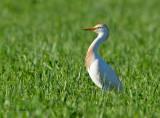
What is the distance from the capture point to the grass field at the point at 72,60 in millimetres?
4281

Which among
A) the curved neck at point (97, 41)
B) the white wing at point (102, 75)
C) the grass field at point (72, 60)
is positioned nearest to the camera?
the grass field at point (72, 60)

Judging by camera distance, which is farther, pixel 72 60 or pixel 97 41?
pixel 72 60

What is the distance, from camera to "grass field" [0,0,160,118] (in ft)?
14.0

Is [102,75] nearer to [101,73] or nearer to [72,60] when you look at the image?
[101,73]

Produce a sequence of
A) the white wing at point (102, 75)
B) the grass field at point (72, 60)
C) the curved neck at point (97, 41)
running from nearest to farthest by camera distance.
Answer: the grass field at point (72, 60)
the white wing at point (102, 75)
the curved neck at point (97, 41)

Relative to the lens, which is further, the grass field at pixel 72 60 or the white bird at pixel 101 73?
the white bird at pixel 101 73

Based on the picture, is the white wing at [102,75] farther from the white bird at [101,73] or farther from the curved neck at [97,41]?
the curved neck at [97,41]

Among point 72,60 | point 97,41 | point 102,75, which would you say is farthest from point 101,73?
point 72,60

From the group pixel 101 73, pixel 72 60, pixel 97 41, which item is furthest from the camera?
pixel 72 60

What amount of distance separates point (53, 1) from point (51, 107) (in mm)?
10647

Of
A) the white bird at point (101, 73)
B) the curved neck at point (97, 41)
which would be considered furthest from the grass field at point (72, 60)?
the curved neck at point (97, 41)

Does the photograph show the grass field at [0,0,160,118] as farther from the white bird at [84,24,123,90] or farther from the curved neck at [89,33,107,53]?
the curved neck at [89,33,107,53]

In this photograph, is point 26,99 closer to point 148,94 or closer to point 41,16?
point 148,94

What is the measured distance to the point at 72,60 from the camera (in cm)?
622
